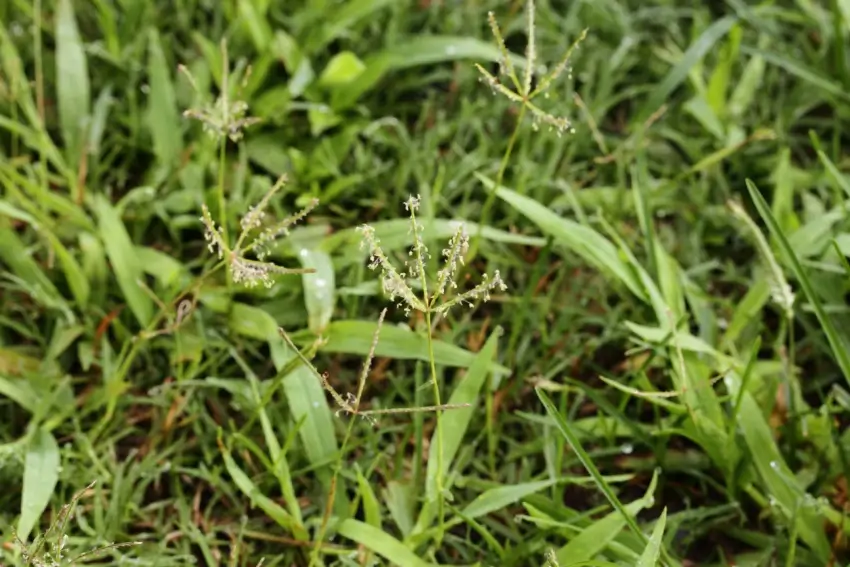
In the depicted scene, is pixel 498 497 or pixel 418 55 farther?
pixel 418 55

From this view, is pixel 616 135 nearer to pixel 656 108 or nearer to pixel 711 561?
pixel 656 108

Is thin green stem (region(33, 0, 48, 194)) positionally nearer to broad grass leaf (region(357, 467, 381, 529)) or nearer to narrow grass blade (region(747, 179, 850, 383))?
broad grass leaf (region(357, 467, 381, 529))

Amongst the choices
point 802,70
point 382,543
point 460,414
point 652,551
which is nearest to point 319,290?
point 460,414

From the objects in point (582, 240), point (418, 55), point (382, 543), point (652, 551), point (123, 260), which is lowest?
point (382, 543)

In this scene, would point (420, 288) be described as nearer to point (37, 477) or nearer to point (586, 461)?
point (586, 461)

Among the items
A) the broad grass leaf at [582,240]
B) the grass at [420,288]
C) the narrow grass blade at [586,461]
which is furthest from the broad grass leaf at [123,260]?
the narrow grass blade at [586,461]

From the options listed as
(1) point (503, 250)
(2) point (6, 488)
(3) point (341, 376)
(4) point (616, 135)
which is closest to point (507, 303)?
(1) point (503, 250)

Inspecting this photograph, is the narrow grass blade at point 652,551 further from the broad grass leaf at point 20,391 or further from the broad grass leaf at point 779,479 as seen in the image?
Result: the broad grass leaf at point 20,391
